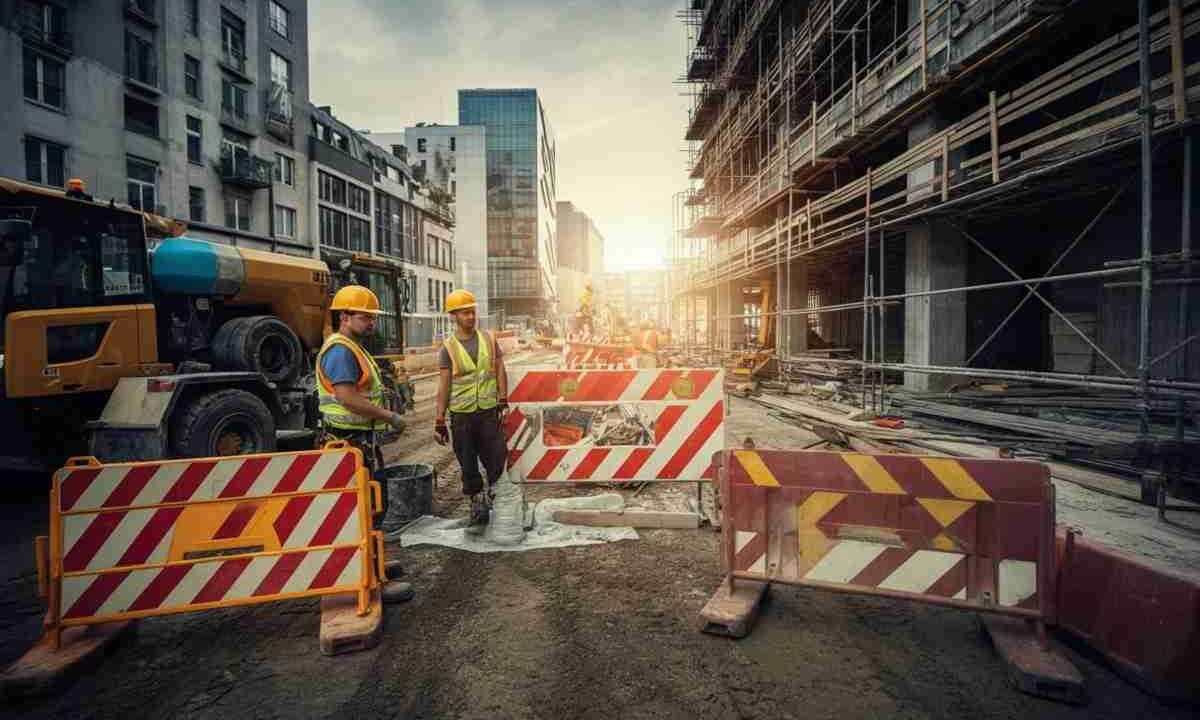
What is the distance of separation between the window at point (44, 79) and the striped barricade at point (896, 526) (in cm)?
2744

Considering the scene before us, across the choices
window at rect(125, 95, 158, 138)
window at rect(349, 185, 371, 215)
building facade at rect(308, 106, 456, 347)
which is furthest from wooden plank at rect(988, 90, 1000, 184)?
window at rect(349, 185, 371, 215)

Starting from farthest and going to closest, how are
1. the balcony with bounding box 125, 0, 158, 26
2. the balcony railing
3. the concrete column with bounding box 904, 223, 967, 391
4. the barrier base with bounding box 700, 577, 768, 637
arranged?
1. the balcony with bounding box 125, 0, 158, 26
2. the balcony railing
3. the concrete column with bounding box 904, 223, 967, 391
4. the barrier base with bounding box 700, 577, 768, 637

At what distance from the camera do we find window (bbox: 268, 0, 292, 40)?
3100 centimetres

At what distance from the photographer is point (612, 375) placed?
5.07m

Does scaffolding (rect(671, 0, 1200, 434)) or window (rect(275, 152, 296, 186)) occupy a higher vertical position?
window (rect(275, 152, 296, 186))

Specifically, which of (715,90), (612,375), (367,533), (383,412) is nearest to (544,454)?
(612,375)

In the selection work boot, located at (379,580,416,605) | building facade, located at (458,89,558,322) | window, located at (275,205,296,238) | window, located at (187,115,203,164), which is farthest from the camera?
building facade, located at (458,89,558,322)

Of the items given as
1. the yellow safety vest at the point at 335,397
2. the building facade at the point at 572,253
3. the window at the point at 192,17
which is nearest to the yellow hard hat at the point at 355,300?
the yellow safety vest at the point at 335,397

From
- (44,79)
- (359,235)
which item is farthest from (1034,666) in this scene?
(359,235)

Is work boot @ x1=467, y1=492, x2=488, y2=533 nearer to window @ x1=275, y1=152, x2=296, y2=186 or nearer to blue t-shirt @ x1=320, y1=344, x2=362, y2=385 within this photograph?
blue t-shirt @ x1=320, y1=344, x2=362, y2=385

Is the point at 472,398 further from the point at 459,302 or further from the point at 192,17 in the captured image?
the point at 192,17

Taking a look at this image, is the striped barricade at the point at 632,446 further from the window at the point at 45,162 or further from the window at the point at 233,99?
the window at the point at 233,99

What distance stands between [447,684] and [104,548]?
210 cm

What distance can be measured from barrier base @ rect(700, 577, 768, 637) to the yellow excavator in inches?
216
